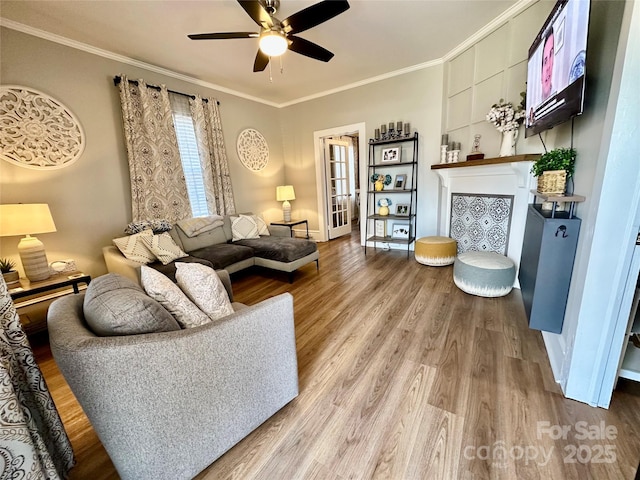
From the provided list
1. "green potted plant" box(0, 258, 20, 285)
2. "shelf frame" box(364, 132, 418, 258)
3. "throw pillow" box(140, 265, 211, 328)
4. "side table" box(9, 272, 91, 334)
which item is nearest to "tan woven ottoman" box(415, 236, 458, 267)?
"shelf frame" box(364, 132, 418, 258)

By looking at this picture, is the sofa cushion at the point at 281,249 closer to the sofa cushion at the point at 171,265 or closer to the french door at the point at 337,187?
the sofa cushion at the point at 171,265

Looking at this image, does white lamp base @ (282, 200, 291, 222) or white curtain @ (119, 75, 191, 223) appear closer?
white curtain @ (119, 75, 191, 223)

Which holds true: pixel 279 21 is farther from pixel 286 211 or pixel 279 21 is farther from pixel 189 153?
pixel 286 211

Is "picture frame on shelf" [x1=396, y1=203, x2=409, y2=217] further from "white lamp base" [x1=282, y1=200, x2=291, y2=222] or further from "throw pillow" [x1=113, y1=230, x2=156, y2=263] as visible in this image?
"throw pillow" [x1=113, y1=230, x2=156, y2=263]

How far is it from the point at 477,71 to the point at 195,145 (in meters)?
3.78

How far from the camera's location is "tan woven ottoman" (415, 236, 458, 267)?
3.31 meters

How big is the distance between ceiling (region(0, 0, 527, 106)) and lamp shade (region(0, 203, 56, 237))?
64.8 inches

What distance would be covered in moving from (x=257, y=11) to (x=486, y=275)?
2.90m

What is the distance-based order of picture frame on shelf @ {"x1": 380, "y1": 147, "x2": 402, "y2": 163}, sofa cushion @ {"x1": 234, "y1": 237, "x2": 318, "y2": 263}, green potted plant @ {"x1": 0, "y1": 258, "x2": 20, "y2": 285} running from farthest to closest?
picture frame on shelf @ {"x1": 380, "y1": 147, "x2": 402, "y2": 163}
sofa cushion @ {"x1": 234, "y1": 237, "x2": 318, "y2": 263}
green potted plant @ {"x1": 0, "y1": 258, "x2": 20, "y2": 285}

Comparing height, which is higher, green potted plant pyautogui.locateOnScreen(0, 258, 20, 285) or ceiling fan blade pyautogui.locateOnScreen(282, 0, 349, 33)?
ceiling fan blade pyautogui.locateOnScreen(282, 0, 349, 33)

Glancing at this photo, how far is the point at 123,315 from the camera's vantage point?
3.13 ft

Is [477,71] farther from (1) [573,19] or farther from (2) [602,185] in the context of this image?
(2) [602,185]

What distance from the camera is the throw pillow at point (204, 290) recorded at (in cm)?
135

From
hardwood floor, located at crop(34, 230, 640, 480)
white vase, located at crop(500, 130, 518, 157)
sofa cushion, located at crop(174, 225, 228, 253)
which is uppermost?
white vase, located at crop(500, 130, 518, 157)
